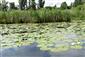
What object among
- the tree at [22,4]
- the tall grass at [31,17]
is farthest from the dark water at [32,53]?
the tree at [22,4]

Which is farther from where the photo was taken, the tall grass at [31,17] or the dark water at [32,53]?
the tall grass at [31,17]

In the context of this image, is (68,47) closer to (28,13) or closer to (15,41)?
(15,41)

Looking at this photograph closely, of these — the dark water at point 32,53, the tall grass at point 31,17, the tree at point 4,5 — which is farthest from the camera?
the tree at point 4,5

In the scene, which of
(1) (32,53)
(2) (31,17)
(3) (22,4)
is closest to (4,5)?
(3) (22,4)

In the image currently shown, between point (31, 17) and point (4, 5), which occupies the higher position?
point (4, 5)

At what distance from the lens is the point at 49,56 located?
4.94 m

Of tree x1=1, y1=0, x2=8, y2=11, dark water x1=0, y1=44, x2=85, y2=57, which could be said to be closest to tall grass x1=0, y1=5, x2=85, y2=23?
dark water x1=0, y1=44, x2=85, y2=57

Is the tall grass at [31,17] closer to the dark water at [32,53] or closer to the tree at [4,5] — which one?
the dark water at [32,53]

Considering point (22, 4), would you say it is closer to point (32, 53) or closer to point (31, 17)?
point (31, 17)

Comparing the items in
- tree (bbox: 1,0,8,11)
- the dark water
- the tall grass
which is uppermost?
tree (bbox: 1,0,8,11)

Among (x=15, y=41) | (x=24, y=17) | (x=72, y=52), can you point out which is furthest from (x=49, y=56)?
(x=24, y=17)

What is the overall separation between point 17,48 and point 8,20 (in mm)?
8069

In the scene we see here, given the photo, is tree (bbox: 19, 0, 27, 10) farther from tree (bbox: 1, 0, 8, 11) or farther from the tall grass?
the tall grass

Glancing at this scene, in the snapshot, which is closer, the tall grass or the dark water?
the dark water
